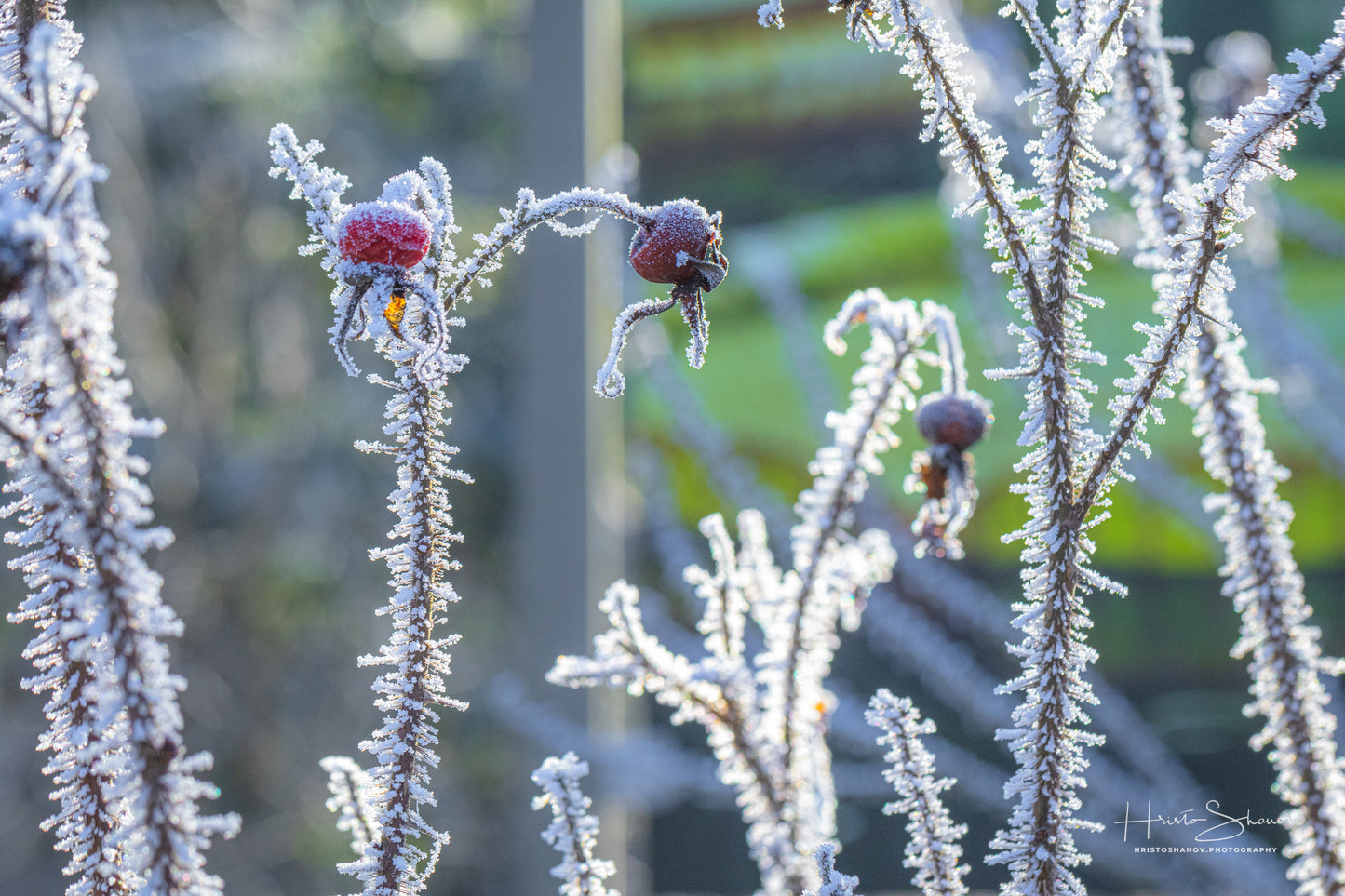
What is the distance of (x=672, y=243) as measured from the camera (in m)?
0.27

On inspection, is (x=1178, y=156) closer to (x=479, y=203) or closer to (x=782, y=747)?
(x=782, y=747)

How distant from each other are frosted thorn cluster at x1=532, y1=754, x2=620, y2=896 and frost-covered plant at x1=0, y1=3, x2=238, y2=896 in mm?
89

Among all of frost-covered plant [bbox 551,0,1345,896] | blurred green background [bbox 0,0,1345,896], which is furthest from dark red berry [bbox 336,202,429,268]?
blurred green background [bbox 0,0,1345,896]

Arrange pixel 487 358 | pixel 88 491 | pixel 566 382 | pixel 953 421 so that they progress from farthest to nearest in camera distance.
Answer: pixel 487 358 < pixel 566 382 < pixel 953 421 < pixel 88 491

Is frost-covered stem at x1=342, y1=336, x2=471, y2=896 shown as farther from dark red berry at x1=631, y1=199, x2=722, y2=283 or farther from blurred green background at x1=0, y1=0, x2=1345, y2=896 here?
blurred green background at x1=0, y1=0, x2=1345, y2=896

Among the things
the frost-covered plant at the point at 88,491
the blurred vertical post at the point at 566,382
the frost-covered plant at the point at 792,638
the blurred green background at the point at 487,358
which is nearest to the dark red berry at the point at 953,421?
the frost-covered plant at the point at 792,638

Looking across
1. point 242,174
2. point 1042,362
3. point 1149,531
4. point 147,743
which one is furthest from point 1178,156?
point 242,174

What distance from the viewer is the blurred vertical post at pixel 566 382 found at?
1.33 meters

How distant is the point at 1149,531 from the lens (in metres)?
1.35

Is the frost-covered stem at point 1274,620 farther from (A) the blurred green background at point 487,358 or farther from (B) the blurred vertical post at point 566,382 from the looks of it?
(B) the blurred vertical post at point 566,382

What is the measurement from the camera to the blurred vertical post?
4.36 ft

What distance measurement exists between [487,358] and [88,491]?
2148 millimetres

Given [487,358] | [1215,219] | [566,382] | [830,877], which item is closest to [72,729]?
[830,877]

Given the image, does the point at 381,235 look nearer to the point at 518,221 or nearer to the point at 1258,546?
the point at 518,221
